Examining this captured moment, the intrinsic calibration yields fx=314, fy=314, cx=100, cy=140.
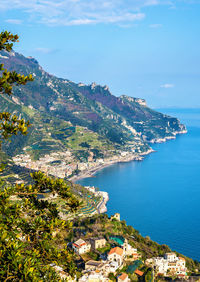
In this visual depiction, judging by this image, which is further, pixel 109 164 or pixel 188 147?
pixel 188 147

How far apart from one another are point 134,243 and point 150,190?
5015cm

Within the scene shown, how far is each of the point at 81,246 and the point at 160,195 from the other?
54.3 m

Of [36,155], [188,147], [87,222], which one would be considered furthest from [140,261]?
[188,147]

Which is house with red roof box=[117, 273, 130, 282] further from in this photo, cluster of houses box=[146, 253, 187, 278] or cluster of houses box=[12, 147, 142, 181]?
cluster of houses box=[12, 147, 142, 181]

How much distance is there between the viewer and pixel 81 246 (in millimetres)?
35406

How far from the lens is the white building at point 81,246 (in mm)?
35156

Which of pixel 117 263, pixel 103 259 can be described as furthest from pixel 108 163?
pixel 117 263

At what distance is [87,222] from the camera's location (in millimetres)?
46656

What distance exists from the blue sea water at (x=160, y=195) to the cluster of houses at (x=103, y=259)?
18232 millimetres

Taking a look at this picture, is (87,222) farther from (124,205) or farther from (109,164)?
(109,164)

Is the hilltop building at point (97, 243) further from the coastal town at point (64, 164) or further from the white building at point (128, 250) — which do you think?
the coastal town at point (64, 164)

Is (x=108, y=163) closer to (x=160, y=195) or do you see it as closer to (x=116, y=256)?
(x=160, y=195)

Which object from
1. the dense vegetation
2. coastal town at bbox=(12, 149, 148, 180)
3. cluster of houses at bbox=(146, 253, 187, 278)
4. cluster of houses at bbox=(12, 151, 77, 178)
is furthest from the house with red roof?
cluster of houses at bbox=(12, 151, 77, 178)

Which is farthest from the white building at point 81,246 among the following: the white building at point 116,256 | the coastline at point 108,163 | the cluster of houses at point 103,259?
the coastline at point 108,163
